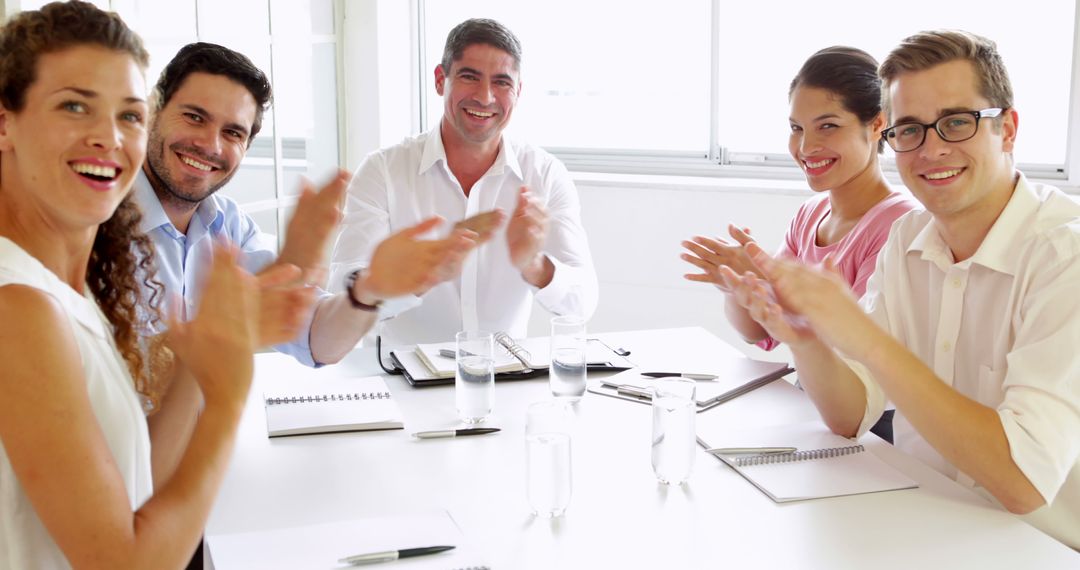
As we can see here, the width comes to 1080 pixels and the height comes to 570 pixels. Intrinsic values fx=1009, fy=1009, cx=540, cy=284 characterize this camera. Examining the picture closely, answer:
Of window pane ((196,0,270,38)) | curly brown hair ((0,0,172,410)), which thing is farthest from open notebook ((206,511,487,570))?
window pane ((196,0,270,38))

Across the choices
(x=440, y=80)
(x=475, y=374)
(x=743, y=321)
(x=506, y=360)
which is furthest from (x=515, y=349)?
(x=440, y=80)

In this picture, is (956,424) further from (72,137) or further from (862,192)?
(72,137)

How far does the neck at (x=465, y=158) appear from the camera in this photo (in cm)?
301

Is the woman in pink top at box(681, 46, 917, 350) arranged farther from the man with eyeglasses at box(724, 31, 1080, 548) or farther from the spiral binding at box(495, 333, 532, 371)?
the spiral binding at box(495, 333, 532, 371)

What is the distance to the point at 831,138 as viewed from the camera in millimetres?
2459

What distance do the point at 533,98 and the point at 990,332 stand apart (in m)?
3.17

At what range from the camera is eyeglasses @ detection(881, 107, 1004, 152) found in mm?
1740

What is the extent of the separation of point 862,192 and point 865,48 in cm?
173

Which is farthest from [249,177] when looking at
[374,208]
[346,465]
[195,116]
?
[346,465]

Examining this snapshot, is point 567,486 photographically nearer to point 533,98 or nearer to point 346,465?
point 346,465

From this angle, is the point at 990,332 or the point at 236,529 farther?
the point at 990,332

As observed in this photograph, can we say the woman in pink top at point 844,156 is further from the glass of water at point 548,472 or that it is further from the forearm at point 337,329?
the glass of water at point 548,472

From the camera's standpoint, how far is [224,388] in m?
1.27

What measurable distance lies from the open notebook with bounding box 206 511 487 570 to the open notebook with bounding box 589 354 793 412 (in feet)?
2.24
